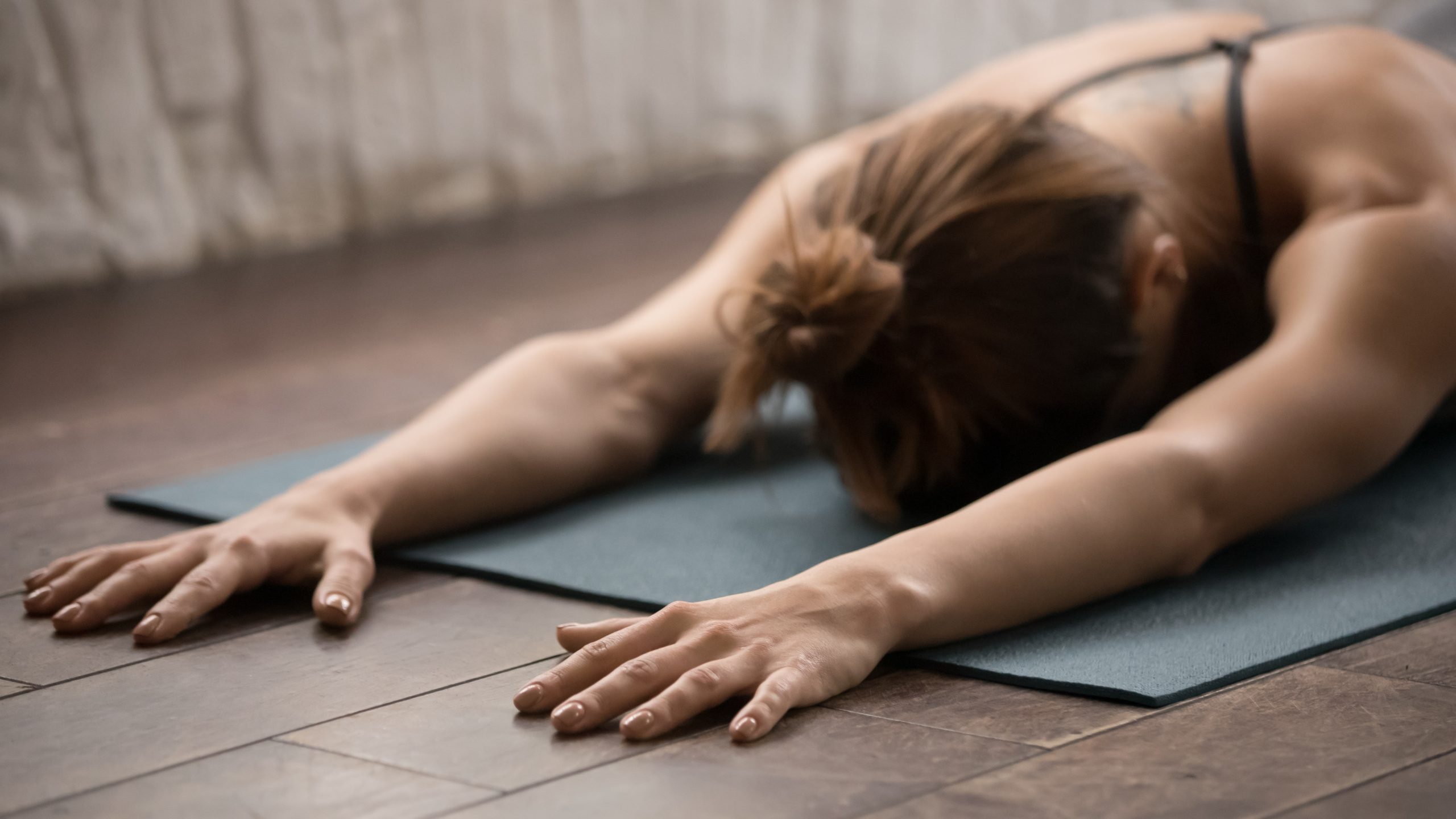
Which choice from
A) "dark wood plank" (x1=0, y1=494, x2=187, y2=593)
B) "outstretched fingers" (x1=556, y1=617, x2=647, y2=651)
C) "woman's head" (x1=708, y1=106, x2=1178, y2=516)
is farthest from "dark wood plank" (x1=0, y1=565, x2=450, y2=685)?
"woman's head" (x1=708, y1=106, x2=1178, y2=516)

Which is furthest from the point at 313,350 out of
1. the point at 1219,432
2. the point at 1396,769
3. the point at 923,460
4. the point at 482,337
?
the point at 1396,769

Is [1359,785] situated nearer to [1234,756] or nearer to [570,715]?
[1234,756]

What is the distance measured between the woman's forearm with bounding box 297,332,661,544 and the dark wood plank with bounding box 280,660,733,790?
0.36 metres

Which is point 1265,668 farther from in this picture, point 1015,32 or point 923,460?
point 1015,32

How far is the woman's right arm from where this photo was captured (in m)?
1.24

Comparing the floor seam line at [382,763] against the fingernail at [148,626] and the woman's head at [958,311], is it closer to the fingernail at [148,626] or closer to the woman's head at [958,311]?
the fingernail at [148,626]

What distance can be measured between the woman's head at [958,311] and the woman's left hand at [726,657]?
28 centimetres

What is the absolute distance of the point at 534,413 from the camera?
1533 millimetres

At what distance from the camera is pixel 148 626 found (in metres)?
1.17

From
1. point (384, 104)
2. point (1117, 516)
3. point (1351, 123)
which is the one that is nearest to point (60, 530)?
point (1117, 516)

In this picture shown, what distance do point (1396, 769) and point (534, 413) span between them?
85cm

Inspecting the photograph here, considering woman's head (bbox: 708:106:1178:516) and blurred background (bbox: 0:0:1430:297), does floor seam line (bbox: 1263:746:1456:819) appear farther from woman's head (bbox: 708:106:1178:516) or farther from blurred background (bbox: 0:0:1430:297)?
blurred background (bbox: 0:0:1430:297)

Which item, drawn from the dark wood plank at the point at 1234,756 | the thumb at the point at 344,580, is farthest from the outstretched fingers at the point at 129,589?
the dark wood plank at the point at 1234,756

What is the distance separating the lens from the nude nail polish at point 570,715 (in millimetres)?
987
